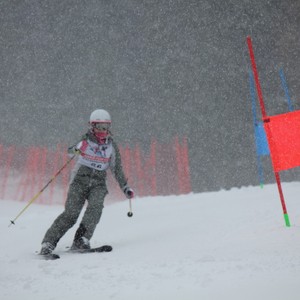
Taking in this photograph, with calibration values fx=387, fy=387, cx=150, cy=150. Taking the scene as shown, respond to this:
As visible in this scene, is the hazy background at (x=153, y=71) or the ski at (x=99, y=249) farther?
the hazy background at (x=153, y=71)

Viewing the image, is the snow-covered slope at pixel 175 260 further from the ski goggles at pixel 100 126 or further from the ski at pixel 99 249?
the ski goggles at pixel 100 126

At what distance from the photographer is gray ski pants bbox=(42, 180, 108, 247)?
4.13 m

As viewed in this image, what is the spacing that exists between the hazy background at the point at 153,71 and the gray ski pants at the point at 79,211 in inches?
307

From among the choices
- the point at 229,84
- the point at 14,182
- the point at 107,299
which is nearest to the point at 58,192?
the point at 14,182

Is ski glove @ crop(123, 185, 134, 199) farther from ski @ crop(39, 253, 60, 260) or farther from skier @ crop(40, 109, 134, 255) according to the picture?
ski @ crop(39, 253, 60, 260)

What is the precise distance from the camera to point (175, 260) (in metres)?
3.04

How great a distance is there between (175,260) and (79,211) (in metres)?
1.66

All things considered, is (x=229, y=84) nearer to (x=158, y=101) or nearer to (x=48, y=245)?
(x=158, y=101)

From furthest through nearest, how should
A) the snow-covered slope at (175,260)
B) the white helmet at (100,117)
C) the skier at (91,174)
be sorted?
the white helmet at (100,117) → the skier at (91,174) → the snow-covered slope at (175,260)

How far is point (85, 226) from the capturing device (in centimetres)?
422

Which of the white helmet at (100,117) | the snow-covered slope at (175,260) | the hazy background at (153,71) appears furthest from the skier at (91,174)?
the hazy background at (153,71)

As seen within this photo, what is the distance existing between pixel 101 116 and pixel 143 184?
779 cm

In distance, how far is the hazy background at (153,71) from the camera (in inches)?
475

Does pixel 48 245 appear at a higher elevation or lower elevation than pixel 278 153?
lower
